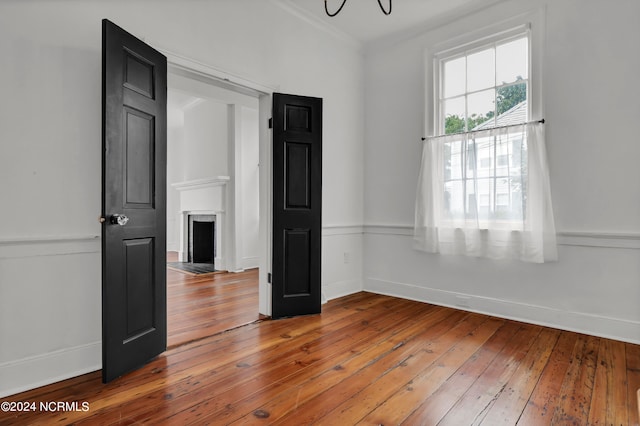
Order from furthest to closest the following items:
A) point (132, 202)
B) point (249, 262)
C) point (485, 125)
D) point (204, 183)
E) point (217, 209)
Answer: point (204, 183) < point (217, 209) < point (249, 262) < point (485, 125) < point (132, 202)

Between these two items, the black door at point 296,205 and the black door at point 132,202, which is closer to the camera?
the black door at point 132,202

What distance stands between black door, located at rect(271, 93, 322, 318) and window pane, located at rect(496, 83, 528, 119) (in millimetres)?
1680

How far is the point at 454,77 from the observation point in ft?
11.9

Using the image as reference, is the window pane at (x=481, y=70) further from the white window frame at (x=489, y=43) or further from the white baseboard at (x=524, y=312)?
the white baseboard at (x=524, y=312)

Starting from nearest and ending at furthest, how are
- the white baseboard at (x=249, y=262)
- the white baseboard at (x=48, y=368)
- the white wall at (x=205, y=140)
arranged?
the white baseboard at (x=48, y=368), the white baseboard at (x=249, y=262), the white wall at (x=205, y=140)

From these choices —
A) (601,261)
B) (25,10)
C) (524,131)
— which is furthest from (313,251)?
(25,10)

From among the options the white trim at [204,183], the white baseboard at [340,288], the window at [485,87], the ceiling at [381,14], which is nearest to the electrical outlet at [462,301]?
the white baseboard at [340,288]

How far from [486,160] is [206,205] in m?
4.75

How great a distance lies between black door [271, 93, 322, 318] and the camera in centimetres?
323

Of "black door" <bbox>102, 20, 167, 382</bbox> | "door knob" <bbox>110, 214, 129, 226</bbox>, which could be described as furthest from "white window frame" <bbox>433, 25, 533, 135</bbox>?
"door knob" <bbox>110, 214, 129, 226</bbox>

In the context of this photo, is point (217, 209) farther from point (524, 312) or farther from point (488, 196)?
point (524, 312)

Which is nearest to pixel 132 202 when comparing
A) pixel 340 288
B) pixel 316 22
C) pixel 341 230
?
pixel 341 230

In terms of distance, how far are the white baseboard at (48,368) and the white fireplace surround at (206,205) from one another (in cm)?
366

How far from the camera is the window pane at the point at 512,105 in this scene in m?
3.14
